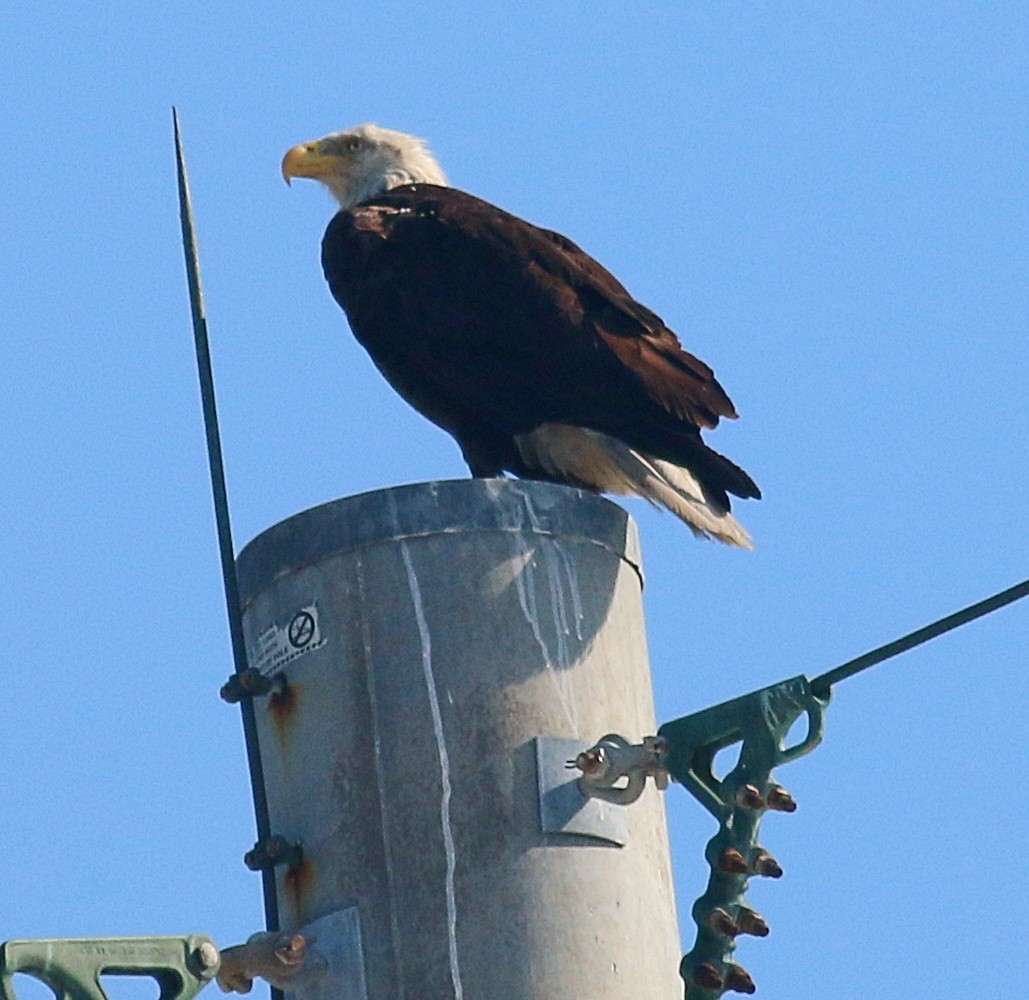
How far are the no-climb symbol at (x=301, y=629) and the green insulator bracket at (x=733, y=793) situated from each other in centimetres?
67

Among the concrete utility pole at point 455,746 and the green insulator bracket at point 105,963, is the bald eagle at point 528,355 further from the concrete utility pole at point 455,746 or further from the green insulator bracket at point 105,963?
the green insulator bracket at point 105,963

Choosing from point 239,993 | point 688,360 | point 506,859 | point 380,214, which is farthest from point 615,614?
point 380,214

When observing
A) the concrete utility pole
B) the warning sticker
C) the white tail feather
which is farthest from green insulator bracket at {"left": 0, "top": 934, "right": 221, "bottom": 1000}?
the white tail feather

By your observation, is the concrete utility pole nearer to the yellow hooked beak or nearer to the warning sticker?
the warning sticker

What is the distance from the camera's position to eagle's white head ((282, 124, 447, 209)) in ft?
30.1

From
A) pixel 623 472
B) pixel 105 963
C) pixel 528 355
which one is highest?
pixel 528 355

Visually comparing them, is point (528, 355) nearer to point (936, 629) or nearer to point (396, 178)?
point (396, 178)

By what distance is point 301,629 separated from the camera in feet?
14.5

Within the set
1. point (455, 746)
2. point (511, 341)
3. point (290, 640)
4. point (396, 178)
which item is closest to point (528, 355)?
point (511, 341)

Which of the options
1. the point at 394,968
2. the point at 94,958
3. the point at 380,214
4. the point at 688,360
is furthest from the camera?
the point at 380,214

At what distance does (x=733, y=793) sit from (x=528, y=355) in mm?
3199

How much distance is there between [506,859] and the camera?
4164mm

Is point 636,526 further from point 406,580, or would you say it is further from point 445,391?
point 445,391

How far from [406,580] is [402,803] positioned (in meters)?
0.39
